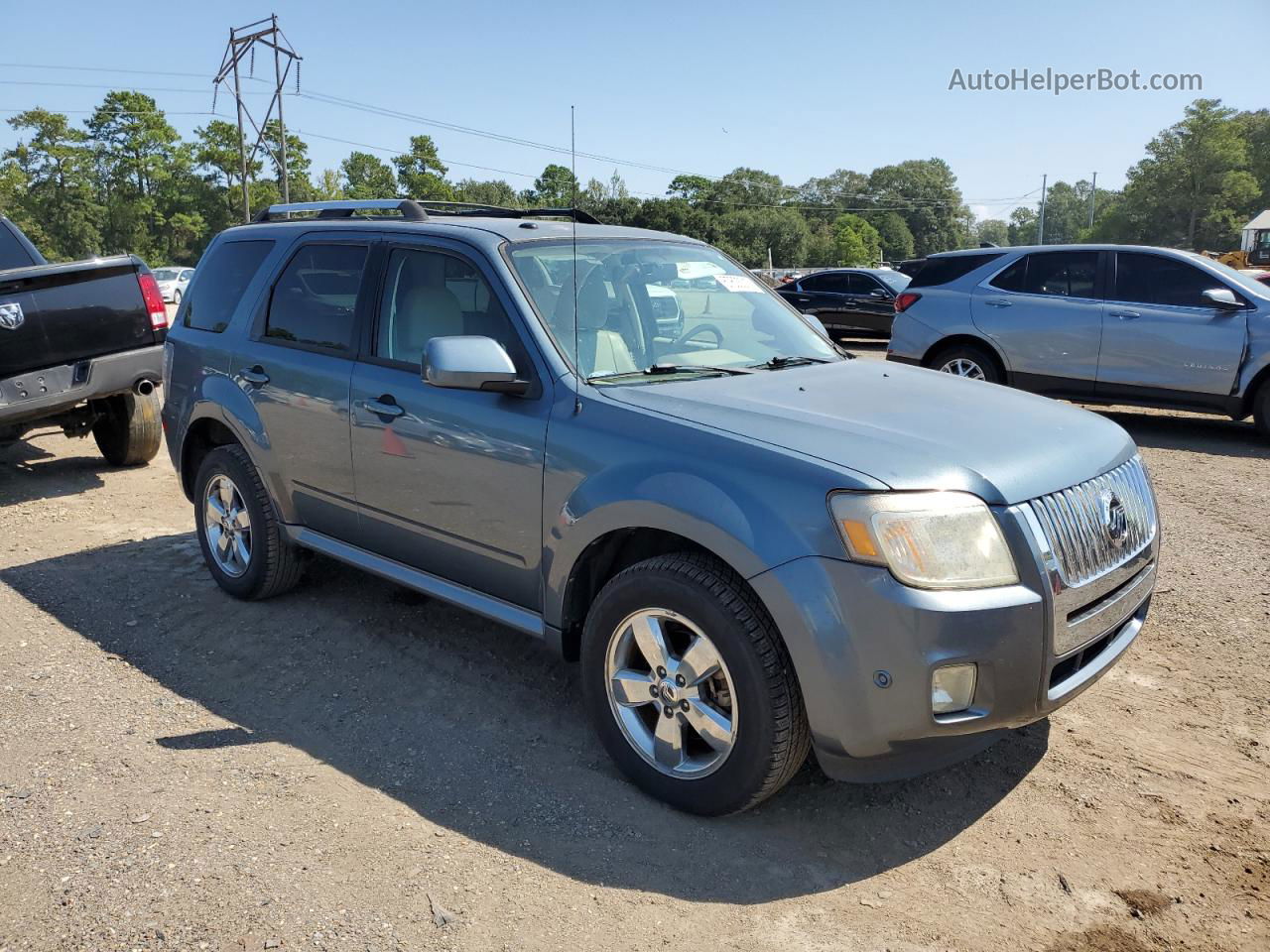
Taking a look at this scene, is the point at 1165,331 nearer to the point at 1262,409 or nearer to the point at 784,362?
the point at 1262,409

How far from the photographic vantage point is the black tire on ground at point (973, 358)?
10.1m

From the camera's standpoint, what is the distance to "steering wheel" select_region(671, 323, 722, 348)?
13.2 feet

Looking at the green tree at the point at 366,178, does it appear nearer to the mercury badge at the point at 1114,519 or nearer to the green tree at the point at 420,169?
the green tree at the point at 420,169

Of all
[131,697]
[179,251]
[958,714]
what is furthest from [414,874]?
[179,251]

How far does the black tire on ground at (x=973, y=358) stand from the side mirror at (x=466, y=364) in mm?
7521

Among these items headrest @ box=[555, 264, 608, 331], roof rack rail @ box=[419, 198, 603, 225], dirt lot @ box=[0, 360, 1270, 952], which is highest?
roof rack rail @ box=[419, 198, 603, 225]

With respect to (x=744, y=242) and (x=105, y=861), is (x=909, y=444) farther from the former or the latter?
(x=744, y=242)

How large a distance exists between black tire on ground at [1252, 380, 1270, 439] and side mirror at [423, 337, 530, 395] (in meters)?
8.07

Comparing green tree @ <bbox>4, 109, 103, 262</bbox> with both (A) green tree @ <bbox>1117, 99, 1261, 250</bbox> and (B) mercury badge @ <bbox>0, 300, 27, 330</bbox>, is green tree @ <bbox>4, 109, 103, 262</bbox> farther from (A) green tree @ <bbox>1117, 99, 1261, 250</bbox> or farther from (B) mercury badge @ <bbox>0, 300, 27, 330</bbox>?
(A) green tree @ <bbox>1117, 99, 1261, 250</bbox>

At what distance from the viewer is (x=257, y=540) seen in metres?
4.95

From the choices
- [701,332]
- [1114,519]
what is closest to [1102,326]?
[701,332]

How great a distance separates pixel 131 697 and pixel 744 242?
78963mm

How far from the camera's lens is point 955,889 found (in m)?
2.86

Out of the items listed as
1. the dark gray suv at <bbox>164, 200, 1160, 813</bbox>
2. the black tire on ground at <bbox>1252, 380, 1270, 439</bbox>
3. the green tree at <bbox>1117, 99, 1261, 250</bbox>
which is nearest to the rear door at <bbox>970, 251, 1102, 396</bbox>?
the black tire on ground at <bbox>1252, 380, 1270, 439</bbox>
